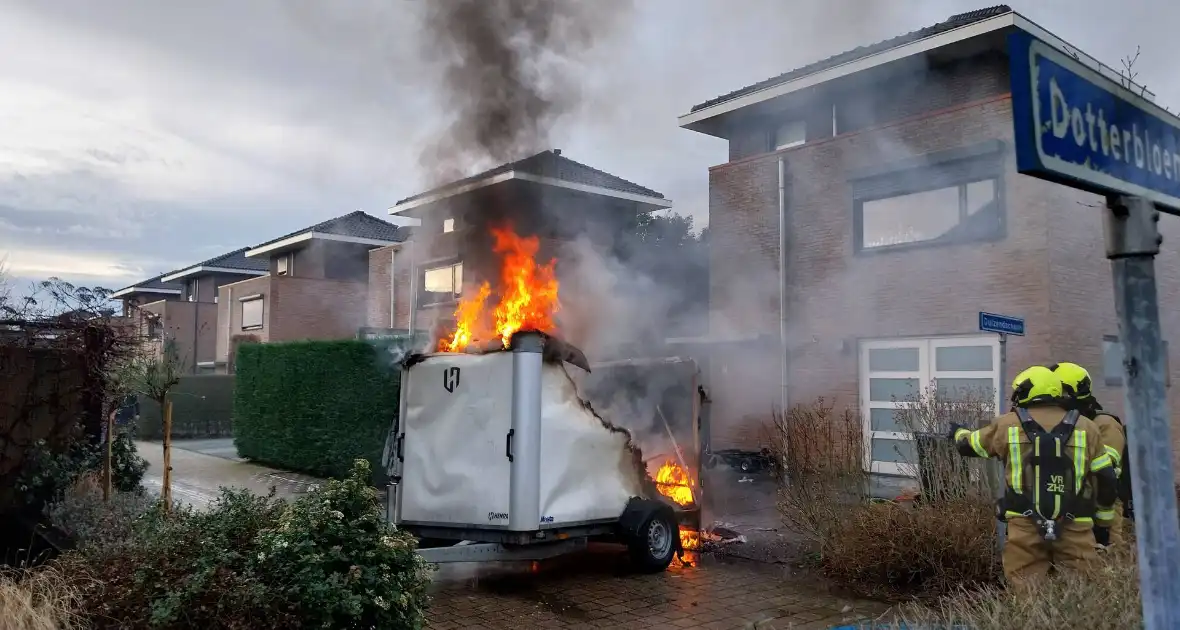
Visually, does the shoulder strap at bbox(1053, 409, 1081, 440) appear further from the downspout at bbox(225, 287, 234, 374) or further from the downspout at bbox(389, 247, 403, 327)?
the downspout at bbox(225, 287, 234, 374)

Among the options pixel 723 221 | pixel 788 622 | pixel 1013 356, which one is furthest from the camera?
pixel 723 221

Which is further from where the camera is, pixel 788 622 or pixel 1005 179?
pixel 1005 179

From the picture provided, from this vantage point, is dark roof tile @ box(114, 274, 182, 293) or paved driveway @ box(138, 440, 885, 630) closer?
paved driveway @ box(138, 440, 885, 630)

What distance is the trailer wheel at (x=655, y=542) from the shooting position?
6555 millimetres

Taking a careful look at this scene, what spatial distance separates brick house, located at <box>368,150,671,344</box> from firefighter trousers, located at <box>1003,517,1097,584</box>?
4.55 meters

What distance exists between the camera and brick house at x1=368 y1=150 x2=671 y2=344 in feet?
Answer: 26.5

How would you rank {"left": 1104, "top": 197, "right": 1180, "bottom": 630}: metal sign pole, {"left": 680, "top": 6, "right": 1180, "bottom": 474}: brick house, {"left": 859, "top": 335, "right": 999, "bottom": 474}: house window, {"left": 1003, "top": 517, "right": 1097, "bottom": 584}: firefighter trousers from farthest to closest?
{"left": 859, "top": 335, "right": 999, "bottom": 474}: house window, {"left": 680, "top": 6, "right": 1180, "bottom": 474}: brick house, {"left": 1003, "top": 517, "right": 1097, "bottom": 584}: firefighter trousers, {"left": 1104, "top": 197, "right": 1180, "bottom": 630}: metal sign pole

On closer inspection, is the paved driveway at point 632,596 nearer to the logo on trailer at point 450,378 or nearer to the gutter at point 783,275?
the logo on trailer at point 450,378

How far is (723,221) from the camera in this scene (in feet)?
47.5

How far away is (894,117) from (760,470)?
594 cm

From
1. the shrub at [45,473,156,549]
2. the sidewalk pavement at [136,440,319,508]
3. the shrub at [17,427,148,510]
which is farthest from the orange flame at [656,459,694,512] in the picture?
the sidewalk pavement at [136,440,319,508]

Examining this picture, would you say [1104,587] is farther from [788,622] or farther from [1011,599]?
[788,622]

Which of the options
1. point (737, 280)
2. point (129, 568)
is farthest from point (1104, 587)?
point (737, 280)

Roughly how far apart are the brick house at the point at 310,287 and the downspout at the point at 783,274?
51.7 ft
